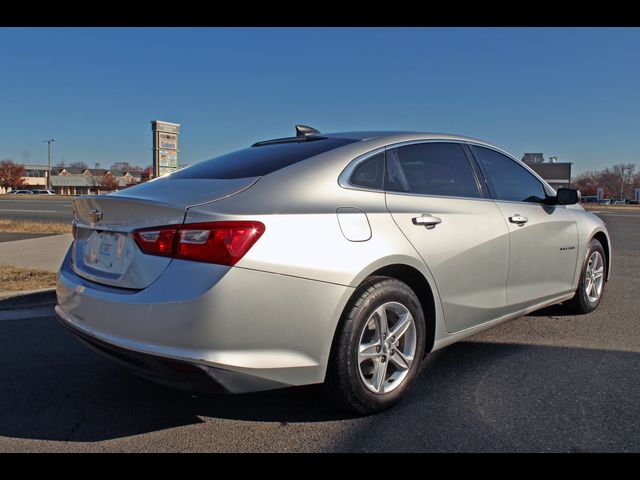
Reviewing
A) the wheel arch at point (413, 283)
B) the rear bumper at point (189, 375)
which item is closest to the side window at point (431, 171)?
the wheel arch at point (413, 283)

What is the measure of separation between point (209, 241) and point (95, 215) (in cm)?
84

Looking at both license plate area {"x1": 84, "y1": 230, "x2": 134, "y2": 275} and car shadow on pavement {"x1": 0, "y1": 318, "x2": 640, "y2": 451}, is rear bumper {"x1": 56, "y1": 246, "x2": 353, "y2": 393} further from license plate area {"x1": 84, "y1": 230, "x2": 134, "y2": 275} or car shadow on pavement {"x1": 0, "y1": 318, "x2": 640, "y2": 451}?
car shadow on pavement {"x1": 0, "y1": 318, "x2": 640, "y2": 451}

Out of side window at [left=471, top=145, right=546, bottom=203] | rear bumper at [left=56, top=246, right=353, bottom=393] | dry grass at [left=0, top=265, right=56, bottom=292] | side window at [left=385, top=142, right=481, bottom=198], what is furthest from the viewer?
dry grass at [left=0, top=265, right=56, bottom=292]

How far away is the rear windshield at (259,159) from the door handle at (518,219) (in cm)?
140

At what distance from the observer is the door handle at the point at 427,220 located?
2943mm

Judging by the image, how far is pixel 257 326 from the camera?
7.43 feet

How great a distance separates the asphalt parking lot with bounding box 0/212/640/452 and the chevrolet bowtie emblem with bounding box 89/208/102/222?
1.09 m

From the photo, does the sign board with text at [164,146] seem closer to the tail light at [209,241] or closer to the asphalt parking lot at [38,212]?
the asphalt parking lot at [38,212]

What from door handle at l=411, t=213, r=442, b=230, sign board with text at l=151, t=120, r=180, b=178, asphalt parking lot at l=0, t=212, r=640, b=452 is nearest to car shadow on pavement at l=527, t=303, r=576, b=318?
Answer: asphalt parking lot at l=0, t=212, r=640, b=452

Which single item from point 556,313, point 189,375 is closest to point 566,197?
point 556,313

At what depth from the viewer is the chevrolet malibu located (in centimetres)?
222

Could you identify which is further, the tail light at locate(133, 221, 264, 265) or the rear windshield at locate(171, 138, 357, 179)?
the rear windshield at locate(171, 138, 357, 179)

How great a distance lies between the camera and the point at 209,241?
7.29ft
